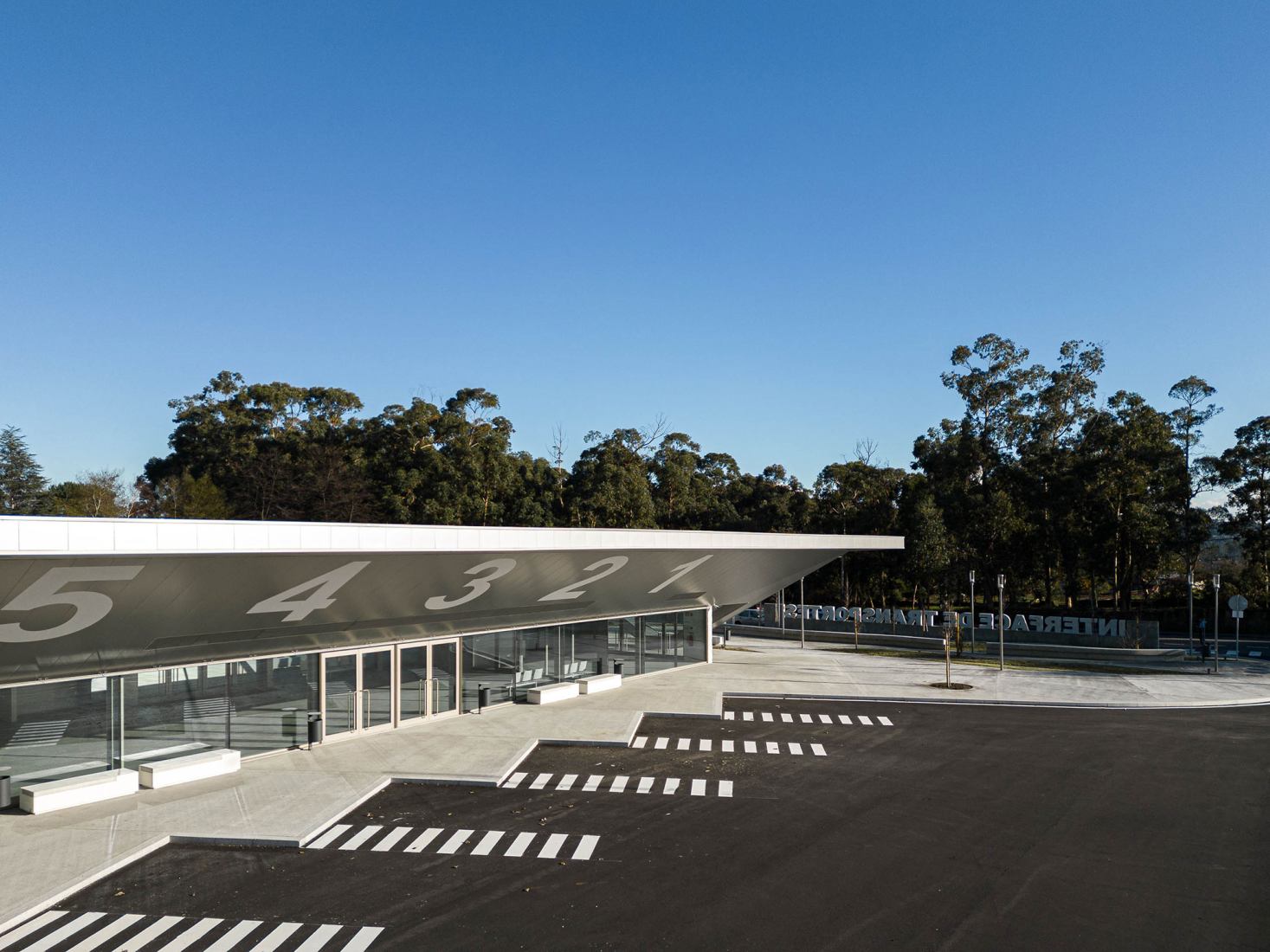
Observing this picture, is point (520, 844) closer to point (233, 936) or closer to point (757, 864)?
point (757, 864)

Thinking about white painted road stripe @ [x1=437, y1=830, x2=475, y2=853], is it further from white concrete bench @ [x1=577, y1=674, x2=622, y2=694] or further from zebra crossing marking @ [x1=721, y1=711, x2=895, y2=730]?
white concrete bench @ [x1=577, y1=674, x2=622, y2=694]

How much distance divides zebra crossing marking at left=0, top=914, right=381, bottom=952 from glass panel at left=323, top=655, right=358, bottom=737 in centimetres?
1112

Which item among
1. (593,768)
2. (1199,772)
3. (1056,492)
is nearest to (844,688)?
(1199,772)

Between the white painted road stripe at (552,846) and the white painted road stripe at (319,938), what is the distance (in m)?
3.89

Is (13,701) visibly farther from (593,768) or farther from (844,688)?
(844,688)

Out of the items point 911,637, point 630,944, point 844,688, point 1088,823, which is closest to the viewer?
point 630,944

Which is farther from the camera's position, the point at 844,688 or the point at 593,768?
the point at 844,688

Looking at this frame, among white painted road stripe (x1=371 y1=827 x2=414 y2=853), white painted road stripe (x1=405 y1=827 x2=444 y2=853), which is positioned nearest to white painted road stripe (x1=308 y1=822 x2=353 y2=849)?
white painted road stripe (x1=371 y1=827 x2=414 y2=853)

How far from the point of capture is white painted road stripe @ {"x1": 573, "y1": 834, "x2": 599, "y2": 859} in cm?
1459

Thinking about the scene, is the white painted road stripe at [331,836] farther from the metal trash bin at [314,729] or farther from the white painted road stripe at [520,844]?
the metal trash bin at [314,729]

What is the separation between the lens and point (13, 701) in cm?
1738

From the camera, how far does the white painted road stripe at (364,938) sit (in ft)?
36.3

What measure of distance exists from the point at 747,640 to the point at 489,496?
23984 mm

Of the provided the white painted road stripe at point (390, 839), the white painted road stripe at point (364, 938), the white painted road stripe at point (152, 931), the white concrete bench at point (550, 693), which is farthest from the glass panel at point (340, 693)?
the white painted road stripe at point (364, 938)
